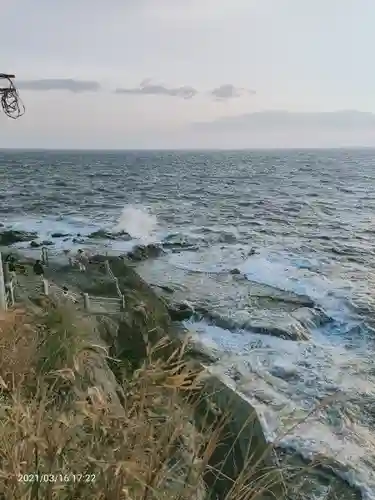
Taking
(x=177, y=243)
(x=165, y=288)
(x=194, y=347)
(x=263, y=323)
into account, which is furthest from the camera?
(x=177, y=243)

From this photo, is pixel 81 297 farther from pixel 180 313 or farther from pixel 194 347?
pixel 180 313

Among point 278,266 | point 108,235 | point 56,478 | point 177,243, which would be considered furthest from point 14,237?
point 56,478

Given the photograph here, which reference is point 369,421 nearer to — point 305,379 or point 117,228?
point 305,379

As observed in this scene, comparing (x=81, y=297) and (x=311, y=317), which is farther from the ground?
(x=81, y=297)

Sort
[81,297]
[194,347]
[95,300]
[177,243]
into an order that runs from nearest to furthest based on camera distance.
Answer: [194,347] < [81,297] < [95,300] < [177,243]

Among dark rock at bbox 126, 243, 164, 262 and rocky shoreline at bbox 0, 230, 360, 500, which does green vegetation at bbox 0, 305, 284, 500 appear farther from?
dark rock at bbox 126, 243, 164, 262

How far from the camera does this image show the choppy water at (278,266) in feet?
32.9

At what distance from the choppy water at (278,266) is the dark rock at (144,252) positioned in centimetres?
91

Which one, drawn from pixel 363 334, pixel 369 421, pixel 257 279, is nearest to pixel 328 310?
pixel 363 334

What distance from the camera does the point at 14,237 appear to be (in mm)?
29312

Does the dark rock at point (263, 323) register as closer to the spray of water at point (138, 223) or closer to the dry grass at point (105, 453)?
the dry grass at point (105, 453)

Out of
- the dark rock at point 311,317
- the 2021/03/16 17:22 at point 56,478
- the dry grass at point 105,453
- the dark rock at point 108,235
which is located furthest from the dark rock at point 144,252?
the 2021/03/16 17:22 at point 56,478

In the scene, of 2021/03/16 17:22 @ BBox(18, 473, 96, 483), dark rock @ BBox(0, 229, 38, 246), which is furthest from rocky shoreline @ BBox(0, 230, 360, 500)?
dark rock @ BBox(0, 229, 38, 246)

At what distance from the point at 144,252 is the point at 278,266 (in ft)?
22.2
